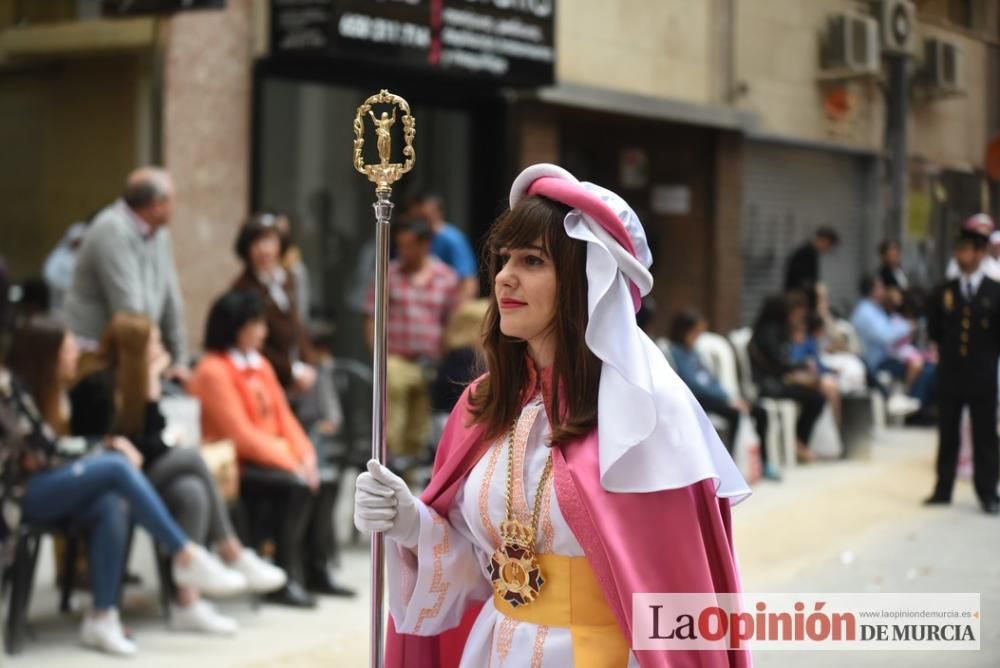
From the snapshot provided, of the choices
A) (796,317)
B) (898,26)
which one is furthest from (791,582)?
(796,317)

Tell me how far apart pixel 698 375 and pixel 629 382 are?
848 cm

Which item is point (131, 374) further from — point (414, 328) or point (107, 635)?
point (414, 328)

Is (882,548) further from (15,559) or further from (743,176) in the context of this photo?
(743,176)

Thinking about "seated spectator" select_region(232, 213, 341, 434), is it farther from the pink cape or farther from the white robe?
Result: the pink cape

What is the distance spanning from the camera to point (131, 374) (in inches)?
271

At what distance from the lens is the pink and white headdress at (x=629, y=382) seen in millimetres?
2932

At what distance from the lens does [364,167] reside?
3135 millimetres

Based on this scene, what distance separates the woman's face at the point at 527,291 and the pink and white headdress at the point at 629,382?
0.10 meters

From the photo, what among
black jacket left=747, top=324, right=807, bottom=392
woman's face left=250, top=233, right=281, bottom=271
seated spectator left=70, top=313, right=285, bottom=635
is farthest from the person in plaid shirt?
black jacket left=747, top=324, right=807, bottom=392

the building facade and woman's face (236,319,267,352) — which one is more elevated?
the building facade

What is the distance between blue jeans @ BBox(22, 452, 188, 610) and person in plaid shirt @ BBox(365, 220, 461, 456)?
8.76 ft

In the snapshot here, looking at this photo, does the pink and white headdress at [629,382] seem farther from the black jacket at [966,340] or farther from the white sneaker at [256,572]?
the black jacket at [966,340]

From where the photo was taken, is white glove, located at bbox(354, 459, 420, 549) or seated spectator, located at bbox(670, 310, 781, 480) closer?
white glove, located at bbox(354, 459, 420, 549)

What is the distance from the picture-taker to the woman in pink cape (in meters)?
2.96
